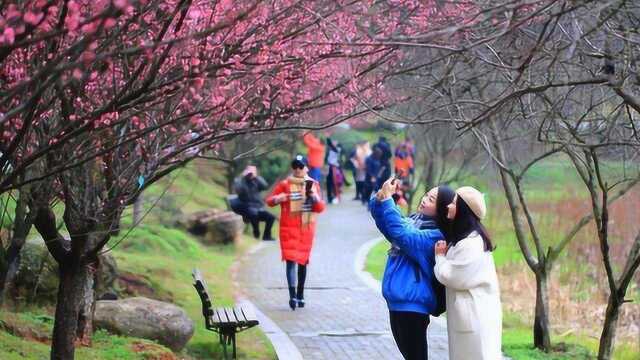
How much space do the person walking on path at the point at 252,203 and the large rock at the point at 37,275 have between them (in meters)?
9.32

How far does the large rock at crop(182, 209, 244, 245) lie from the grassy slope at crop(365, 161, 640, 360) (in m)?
2.78

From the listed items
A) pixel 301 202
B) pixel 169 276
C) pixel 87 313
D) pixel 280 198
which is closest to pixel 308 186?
pixel 301 202

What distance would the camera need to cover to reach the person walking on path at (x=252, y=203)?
21.4 meters

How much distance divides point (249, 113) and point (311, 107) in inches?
21.6

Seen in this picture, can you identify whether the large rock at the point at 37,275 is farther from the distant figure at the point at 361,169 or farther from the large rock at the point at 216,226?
the distant figure at the point at 361,169

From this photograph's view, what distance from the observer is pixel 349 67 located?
1043cm

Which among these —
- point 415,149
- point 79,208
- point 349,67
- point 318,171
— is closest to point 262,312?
point 349,67

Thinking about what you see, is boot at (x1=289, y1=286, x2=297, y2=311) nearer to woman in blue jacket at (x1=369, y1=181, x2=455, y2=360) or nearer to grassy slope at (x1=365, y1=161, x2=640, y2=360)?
grassy slope at (x1=365, y1=161, x2=640, y2=360)

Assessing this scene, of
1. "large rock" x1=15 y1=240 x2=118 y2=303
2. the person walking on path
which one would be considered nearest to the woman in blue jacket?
"large rock" x1=15 y1=240 x2=118 y2=303

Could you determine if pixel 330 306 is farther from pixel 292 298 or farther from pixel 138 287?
pixel 138 287

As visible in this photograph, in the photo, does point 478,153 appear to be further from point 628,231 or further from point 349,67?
point 349,67

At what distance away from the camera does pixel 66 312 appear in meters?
8.52

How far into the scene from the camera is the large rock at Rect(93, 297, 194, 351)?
34.3 feet

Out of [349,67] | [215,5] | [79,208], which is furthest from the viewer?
[349,67]
